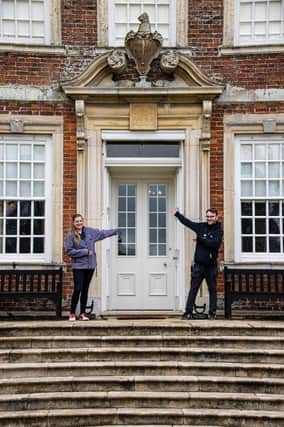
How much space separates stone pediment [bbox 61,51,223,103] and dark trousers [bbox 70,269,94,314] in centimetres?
291

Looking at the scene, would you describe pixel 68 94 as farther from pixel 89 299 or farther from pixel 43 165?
pixel 89 299

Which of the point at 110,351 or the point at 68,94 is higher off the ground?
the point at 68,94

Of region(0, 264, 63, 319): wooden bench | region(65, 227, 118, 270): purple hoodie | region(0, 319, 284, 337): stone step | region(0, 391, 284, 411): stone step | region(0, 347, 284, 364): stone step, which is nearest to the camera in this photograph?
region(0, 391, 284, 411): stone step

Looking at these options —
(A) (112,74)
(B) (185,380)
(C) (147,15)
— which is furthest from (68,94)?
(B) (185,380)

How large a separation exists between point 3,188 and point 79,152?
1.38 meters

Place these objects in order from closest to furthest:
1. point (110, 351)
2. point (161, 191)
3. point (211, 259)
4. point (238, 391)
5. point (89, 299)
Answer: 1. point (238, 391)
2. point (110, 351)
3. point (211, 259)
4. point (89, 299)
5. point (161, 191)

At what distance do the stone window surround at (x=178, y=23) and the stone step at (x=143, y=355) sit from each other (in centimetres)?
521

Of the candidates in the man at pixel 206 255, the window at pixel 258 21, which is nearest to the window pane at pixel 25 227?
the man at pixel 206 255

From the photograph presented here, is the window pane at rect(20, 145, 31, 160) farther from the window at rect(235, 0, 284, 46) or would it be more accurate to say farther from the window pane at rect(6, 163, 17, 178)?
the window at rect(235, 0, 284, 46)

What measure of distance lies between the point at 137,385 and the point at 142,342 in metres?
0.90

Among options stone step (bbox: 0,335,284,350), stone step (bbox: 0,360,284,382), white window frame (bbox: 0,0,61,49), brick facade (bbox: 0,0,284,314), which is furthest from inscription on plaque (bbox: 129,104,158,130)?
stone step (bbox: 0,360,284,382)

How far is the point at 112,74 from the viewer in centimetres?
1030

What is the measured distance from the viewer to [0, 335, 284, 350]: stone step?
316 inches

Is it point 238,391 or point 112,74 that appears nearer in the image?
point 238,391
